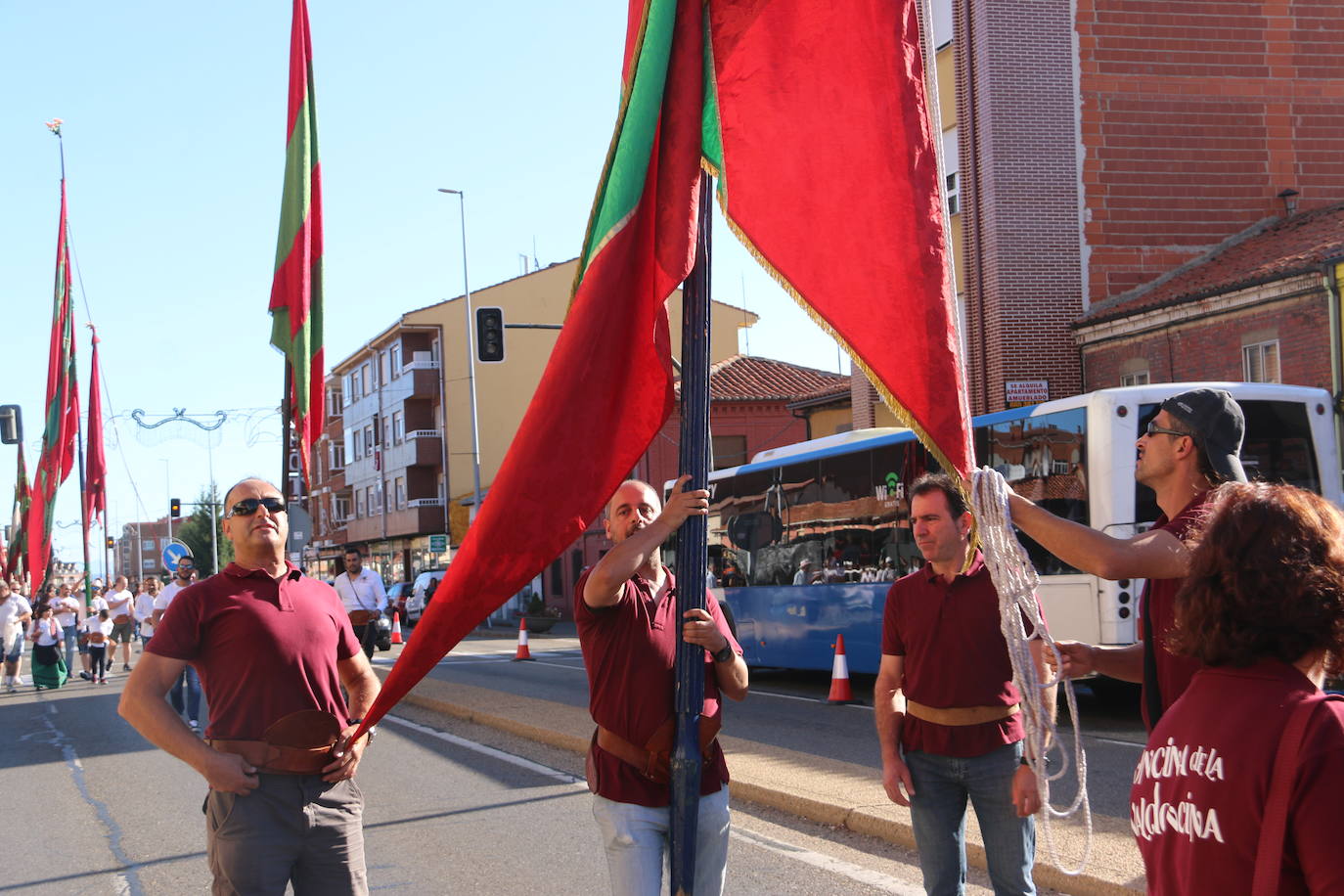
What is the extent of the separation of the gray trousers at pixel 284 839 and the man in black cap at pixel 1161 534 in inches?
A: 90.7

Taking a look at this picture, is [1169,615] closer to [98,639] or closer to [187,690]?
[187,690]

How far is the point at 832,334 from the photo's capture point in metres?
3.21

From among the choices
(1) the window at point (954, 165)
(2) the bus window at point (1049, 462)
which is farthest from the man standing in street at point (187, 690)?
(1) the window at point (954, 165)

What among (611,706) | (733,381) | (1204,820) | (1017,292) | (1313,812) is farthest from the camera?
(733,381)

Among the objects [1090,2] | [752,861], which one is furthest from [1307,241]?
[752,861]

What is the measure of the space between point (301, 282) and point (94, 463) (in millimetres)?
16797

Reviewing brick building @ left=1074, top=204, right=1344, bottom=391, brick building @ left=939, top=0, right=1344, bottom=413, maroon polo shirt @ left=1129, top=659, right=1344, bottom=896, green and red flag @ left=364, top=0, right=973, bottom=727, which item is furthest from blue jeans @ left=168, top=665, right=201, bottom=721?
brick building @ left=939, top=0, right=1344, bottom=413

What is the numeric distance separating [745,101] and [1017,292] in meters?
23.7

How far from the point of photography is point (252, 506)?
4.33 m

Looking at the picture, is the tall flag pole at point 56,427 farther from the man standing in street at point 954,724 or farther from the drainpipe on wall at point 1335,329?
the drainpipe on wall at point 1335,329

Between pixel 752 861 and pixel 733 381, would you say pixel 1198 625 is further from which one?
pixel 733 381

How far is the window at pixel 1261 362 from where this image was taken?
21078 mm

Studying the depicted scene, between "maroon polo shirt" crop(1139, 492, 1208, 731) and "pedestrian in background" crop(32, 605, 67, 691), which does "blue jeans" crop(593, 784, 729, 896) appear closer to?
"maroon polo shirt" crop(1139, 492, 1208, 731)

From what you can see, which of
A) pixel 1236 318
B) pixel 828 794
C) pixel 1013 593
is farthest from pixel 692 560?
pixel 1236 318
